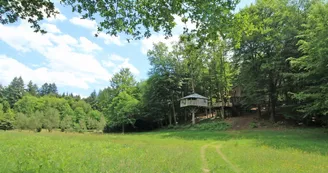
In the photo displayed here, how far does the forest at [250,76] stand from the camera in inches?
1009

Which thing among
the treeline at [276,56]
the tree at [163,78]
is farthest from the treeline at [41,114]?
the treeline at [276,56]

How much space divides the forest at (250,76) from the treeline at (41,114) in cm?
36

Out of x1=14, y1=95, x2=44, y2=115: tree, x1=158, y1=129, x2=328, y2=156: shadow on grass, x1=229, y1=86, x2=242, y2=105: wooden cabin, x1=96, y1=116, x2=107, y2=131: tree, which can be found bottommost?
x1=158, y1=129, x2=328, y2=156: shadow on grass

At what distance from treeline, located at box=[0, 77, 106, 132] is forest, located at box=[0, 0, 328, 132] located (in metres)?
0.36

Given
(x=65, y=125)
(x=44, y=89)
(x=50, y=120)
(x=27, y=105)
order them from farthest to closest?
(x=44, y=89) < (x=27, y=105) < (x=65, y=125) < (x=50, y=120)

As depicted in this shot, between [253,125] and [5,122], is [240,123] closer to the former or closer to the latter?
[253,125]

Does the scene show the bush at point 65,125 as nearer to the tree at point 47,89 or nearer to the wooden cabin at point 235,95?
the wooden cabin at point 235,95

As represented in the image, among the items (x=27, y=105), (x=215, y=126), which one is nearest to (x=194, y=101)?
(x=215, y=126)

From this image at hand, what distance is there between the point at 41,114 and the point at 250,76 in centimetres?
4945

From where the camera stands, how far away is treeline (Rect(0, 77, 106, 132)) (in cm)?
6066

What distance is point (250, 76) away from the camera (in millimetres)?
39562

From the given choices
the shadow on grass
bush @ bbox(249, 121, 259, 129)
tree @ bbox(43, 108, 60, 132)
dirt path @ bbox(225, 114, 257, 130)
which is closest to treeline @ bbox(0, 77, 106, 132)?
tree @ bbox(43, 108, 60, 132)

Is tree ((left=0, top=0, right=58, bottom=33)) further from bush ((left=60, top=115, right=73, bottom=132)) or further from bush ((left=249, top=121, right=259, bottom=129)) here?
bush ((left=60, top=115, right=73, bottom=132))

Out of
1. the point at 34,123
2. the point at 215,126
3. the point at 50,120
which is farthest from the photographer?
the point at 50,120
